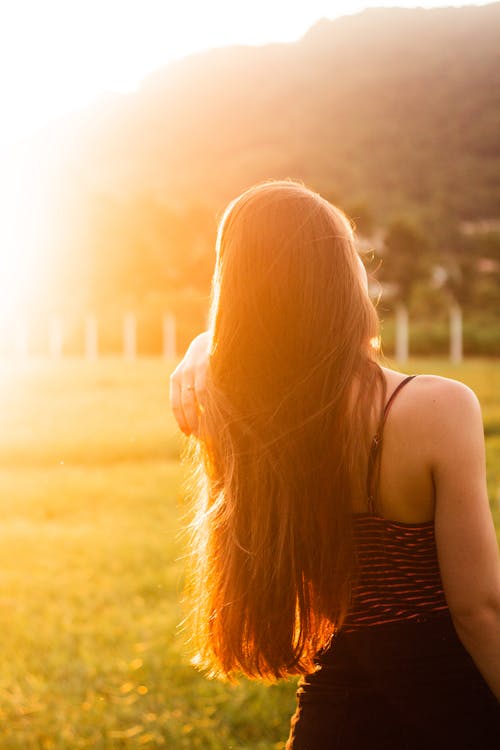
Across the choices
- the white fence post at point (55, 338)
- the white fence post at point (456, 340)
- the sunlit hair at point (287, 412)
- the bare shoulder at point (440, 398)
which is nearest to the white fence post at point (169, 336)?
the white fence post at point (55, 338)

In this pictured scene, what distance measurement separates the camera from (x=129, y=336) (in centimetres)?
3056

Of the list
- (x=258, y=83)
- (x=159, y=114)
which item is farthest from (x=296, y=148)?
(x=159, y=114)

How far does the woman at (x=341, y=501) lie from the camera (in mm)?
1573

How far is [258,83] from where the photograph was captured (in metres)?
69.8

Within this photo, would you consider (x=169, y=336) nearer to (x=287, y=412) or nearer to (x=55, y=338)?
(x=55, y=338)

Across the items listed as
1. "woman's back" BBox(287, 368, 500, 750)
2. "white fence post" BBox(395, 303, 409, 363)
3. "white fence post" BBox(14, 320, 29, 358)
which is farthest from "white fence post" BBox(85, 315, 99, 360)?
"woman's back" BBox(287, 368, 500, 750)

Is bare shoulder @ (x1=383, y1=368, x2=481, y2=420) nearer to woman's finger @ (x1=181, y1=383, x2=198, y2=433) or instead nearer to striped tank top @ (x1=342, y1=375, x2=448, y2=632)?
striped tank top @ (x1=342, y1=375, x2=448, y2=632)

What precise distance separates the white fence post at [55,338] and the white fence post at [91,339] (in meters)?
0.91

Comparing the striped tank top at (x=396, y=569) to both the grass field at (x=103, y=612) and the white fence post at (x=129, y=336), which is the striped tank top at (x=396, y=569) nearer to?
the grass field at (x=103, y=612)

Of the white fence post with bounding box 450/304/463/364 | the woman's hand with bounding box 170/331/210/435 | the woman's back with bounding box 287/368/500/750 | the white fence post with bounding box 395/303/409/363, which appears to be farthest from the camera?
the white fence post with bounding box 450/304/463/364

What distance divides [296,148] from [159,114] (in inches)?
971

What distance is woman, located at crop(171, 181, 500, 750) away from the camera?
1.57m

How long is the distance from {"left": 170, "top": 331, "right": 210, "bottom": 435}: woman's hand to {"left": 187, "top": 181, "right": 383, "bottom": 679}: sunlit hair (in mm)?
95

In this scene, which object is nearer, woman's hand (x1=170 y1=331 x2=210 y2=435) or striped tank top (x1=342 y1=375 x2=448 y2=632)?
striped tank top (x1=342 y1=375 x2=448 y2=632)
